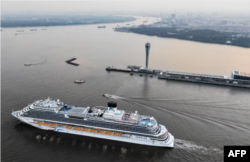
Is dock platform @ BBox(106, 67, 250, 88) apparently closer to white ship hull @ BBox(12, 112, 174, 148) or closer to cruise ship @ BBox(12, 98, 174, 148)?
cruise ship @ BBox(12, 98, 174, 148)

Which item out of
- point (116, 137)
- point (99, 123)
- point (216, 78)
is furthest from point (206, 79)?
point (99, 123)

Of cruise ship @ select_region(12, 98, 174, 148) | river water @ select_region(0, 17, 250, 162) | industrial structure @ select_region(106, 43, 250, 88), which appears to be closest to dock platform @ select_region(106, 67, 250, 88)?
industrial structure @ select_region(106, 43, 250, 88)

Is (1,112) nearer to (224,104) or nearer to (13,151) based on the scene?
(13,151)

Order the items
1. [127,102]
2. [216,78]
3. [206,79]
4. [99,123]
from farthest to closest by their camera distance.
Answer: [206,79] → [216,78] → [127,102] → [99,123]

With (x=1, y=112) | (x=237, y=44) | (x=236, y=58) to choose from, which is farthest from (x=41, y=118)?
(x=237, y=44)

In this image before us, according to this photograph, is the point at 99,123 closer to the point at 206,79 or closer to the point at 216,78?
the point at 206,79

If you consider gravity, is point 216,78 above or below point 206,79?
above

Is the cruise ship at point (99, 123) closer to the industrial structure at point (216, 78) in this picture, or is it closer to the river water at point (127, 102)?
the river water at point (127, 102)
